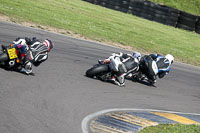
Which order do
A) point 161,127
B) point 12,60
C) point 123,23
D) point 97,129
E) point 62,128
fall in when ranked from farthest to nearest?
point 123,23 → point 12,60 → point 161,127 → point 97,129 → point 62,128

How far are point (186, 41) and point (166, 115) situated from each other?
15.9m

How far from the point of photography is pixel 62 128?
5984mm

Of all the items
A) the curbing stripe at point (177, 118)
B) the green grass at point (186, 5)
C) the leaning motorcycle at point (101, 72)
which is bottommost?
the curbing stripe at point (177, 118)

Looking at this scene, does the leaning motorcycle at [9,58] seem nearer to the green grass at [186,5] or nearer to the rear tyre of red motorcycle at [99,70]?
the rear tyre of red motorcycle at [99,70]

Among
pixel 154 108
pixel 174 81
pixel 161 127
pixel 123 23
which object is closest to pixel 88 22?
pixel 123 23

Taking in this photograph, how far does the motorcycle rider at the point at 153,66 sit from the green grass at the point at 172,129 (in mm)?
3247

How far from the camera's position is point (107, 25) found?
21422mm

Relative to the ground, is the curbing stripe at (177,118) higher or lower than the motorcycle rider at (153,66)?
lower

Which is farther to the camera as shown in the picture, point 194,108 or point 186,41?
point 186,41

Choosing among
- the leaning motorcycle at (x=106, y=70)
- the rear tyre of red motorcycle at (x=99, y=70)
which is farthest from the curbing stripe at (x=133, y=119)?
the rear tyre of red motorcycle at (x=99, y=70)

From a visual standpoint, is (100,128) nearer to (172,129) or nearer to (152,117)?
(172,129)

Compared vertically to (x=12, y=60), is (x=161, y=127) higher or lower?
lower

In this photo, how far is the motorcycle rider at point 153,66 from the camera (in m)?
11.0

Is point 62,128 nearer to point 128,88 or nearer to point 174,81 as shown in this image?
point 128,88
